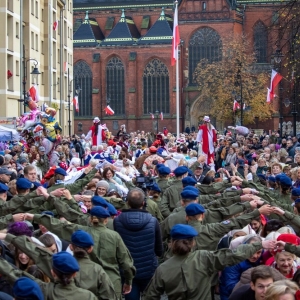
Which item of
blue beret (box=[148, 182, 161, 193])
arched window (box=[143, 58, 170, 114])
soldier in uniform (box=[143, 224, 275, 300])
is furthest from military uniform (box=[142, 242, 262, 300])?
arched window (box=[143, 58, 170, 114])

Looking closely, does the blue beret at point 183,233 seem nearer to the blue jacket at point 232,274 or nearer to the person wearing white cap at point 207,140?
the blue jacket at point 232,274

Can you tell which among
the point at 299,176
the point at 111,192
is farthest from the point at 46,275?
the point at 299,176

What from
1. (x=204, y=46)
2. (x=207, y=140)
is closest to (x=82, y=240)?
(x=207, y=140)

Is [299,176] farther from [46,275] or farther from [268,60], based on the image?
[268,60]

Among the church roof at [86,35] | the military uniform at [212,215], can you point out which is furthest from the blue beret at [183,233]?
the church roof at [86,35]

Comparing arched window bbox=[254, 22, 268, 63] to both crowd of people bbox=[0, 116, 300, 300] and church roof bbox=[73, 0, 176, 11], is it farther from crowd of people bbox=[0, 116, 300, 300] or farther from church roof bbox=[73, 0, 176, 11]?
crowd of people bbox=[0, 116, 300, 300]

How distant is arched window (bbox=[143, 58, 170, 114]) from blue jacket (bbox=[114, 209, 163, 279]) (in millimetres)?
71245

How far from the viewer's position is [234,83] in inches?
2665

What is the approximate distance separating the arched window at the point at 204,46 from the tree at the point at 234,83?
3.75 meters

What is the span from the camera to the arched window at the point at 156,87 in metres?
81.3

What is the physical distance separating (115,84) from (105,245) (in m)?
75.0

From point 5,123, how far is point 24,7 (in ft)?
56.9

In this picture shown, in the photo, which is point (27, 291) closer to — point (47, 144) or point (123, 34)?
point (47, 144)

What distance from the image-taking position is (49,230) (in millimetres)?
9250
